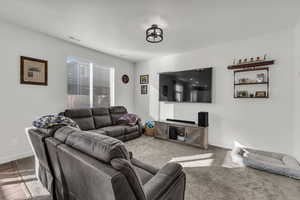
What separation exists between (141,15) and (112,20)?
1.81ft

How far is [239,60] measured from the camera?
10.6 feet

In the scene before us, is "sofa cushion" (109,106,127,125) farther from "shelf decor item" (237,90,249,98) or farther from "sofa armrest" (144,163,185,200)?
"shelf decor item" (237,90,249,98)

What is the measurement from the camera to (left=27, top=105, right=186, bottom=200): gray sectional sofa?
77 centimetres

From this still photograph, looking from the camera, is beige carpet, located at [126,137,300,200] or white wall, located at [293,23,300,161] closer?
beige carpet, located at [126,137,300,200]

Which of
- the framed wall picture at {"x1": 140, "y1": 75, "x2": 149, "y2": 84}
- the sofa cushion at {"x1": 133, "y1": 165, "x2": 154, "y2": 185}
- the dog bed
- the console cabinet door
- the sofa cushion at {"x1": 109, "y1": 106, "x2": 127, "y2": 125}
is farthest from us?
the framed wall picture at {"x1": 140, "y1": 75, "x2": 149, "y2": 84}

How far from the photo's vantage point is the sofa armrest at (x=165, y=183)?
3.24 ft

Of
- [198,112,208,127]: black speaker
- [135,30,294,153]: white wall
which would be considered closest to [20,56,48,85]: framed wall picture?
[135,30,294,153]: white wall

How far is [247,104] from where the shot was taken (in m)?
3.15

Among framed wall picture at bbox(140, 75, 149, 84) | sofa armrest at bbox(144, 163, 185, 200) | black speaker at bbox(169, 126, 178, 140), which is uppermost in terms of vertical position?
framed wall picture at bbox(140, 75, 149, 84)

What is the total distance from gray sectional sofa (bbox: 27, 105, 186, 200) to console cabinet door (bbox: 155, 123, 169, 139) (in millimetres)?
2404

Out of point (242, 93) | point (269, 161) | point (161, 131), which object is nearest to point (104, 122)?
point (161, 131)

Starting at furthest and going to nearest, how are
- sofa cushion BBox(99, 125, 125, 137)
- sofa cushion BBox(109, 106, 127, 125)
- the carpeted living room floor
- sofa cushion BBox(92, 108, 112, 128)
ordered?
1. sofa cushion BBox(109, 106, 127, 125)
2. sofa cushion BBox(92, 108, 112, 128)
3. sofa cushion BBox(99, 125, 125, 137)
4. the carpeted living room floor

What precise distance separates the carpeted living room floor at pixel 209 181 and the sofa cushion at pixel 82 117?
1.09 m

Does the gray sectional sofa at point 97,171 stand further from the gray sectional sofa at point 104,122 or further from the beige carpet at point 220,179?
the gray sectional sofa at point 104,122
